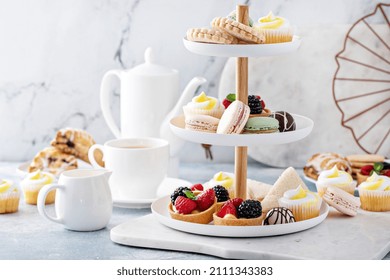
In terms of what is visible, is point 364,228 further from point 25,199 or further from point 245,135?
point 25,199

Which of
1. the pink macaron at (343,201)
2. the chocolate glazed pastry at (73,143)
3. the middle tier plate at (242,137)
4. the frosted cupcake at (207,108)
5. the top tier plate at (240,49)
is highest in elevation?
the top tier plate at (240,49)

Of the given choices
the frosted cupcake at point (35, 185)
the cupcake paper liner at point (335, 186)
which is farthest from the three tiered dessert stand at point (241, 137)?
the frosted cupcake at point (35, 185)

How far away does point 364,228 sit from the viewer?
1.57m

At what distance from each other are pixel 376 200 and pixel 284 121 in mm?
294

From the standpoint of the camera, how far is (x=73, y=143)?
1991 mm

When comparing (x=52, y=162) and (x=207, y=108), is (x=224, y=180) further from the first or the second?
(x=52, y=162)

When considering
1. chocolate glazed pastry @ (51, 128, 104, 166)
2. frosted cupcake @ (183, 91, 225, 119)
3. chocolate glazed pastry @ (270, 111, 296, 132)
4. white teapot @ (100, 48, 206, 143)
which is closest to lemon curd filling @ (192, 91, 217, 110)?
frosted cupcake @ (183, 91, 225, 119)

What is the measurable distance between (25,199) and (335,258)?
0.74m

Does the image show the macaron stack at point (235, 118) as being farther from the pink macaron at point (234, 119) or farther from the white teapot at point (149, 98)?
the white teapot at point (149, 98)

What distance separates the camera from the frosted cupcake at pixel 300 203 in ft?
5.12

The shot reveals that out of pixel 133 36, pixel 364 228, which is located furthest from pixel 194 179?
pixel 364 228

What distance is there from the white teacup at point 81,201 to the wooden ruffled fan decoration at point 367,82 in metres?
0.81

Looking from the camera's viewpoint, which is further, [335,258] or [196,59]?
[196,59]

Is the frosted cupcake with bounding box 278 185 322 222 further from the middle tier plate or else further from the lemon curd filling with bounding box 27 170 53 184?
the lemon curd filling with bounding box 27 170 53 184
